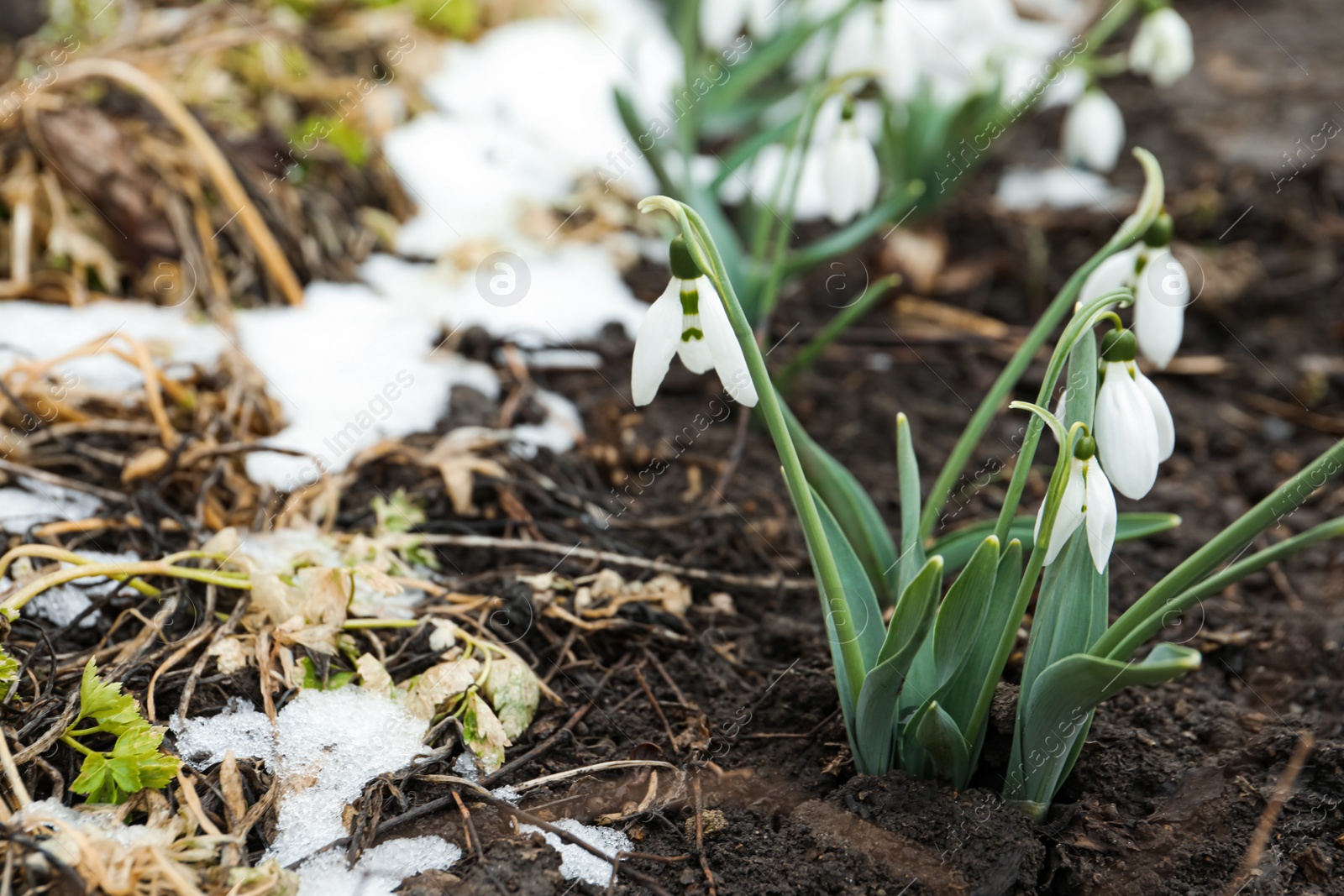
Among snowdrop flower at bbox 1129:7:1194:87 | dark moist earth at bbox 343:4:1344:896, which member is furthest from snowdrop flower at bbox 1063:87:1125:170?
dark moist earth at bbox 343:4:1344:896

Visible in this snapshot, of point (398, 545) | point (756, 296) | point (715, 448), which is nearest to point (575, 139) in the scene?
point (756, 296)

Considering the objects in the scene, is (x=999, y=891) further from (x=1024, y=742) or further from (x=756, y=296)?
(x=756, y=296)

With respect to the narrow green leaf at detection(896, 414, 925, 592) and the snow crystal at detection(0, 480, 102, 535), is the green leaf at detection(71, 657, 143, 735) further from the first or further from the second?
the narrow green leaf at detection(896, 414, 925, 592)

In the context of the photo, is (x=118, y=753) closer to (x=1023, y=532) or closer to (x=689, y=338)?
(x=689, y=338)

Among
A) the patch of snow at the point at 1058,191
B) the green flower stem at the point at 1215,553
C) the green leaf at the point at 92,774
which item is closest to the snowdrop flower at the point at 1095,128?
the patch of snow at the point at 1058,191

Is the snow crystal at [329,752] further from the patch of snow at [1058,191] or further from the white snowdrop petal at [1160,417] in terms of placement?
the patch of snow at [1058,191]
